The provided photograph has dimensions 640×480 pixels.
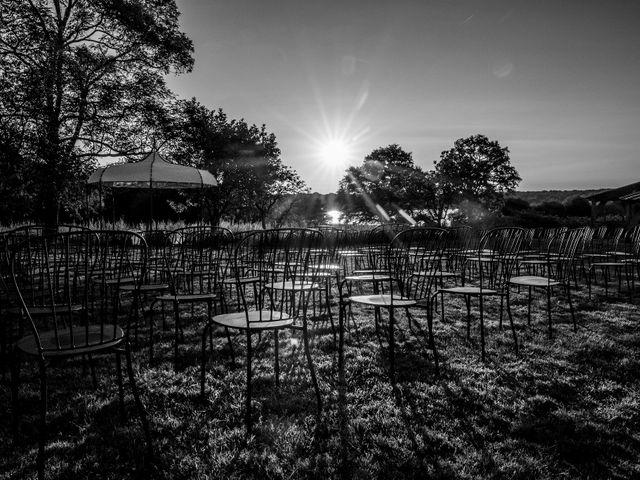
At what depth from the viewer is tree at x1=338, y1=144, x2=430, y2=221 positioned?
45.2 meters

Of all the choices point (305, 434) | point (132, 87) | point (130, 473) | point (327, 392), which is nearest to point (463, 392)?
point (327, 392)

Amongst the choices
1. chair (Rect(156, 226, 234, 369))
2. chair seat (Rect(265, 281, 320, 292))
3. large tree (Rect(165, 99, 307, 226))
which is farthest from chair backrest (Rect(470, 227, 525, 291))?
large tree (Rect(165, 99, 307, 226))

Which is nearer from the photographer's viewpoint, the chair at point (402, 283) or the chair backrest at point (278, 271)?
the chair backrest at point (278, 271)

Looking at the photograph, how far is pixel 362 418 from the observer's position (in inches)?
101

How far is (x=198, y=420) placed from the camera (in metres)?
2.55

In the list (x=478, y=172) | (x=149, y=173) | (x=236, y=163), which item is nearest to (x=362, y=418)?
(x=149, y=173)

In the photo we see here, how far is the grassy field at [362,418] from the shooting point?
2061mm

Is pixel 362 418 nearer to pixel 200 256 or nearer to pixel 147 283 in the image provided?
pixel 200 256

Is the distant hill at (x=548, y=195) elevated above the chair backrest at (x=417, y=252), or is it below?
above

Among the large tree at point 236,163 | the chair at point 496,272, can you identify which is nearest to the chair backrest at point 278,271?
the chair at point 496,272

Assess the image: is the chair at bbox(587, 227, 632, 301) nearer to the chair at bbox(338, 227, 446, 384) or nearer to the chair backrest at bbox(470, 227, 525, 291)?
the chair backrest at bbox(470, 227, 525, 291)

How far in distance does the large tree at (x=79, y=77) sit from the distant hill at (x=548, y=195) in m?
45.4

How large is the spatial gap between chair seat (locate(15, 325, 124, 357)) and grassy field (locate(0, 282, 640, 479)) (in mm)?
583

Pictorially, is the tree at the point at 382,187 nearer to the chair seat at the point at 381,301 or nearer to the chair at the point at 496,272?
the chair at the point at 496,272
